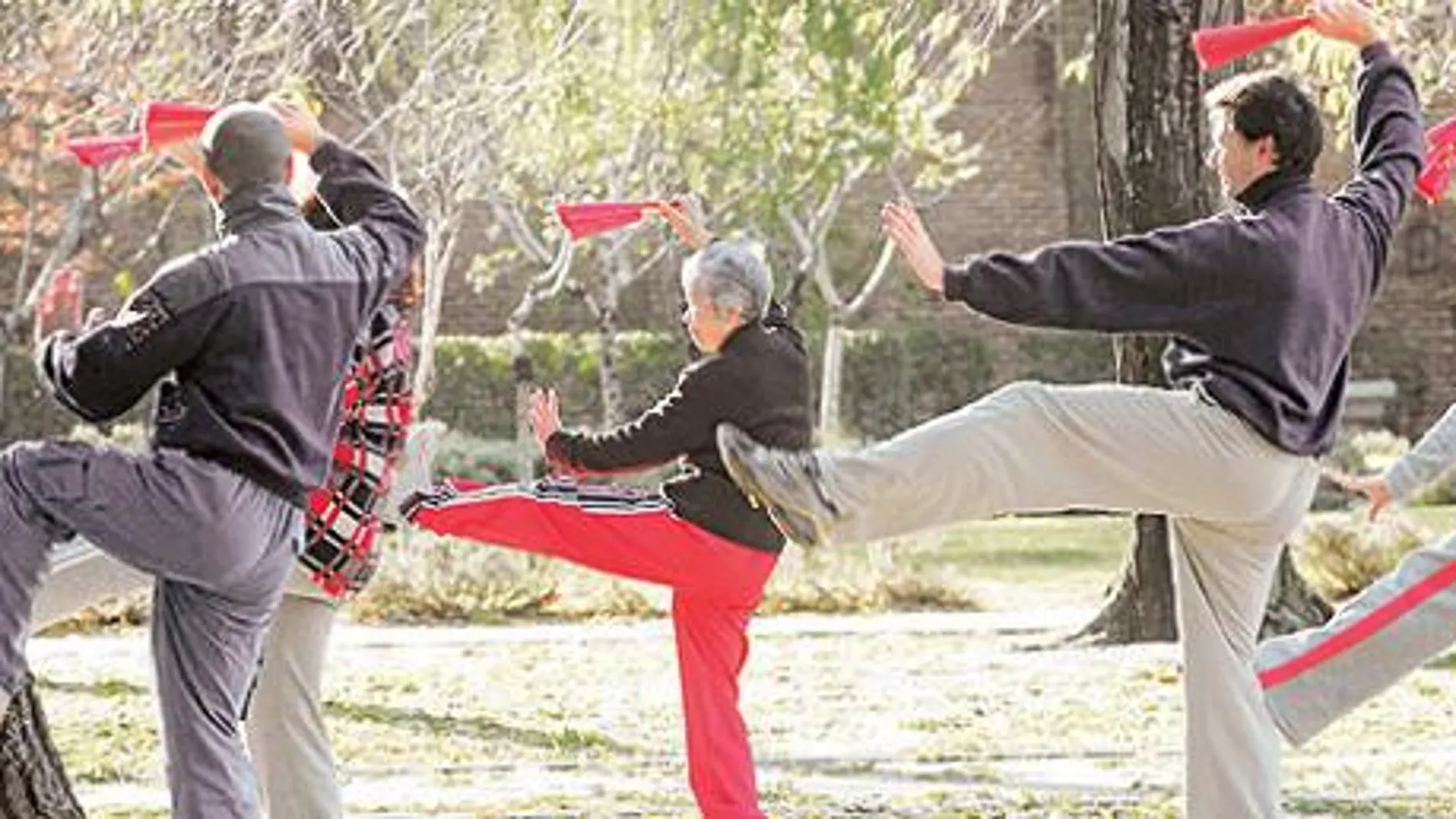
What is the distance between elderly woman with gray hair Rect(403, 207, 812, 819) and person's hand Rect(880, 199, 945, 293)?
1.08 m

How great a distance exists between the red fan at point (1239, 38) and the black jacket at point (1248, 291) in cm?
34

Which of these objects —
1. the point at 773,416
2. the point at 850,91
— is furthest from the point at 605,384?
the point at 773,416

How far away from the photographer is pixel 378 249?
23.8 feet

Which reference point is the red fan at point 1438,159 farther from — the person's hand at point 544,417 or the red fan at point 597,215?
the person's hand at point 544,417

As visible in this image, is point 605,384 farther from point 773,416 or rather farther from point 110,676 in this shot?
point 773,416

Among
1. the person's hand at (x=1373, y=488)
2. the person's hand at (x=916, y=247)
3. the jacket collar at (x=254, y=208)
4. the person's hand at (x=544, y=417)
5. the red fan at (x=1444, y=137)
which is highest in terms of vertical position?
the jacket collar at (x=254, y=208)

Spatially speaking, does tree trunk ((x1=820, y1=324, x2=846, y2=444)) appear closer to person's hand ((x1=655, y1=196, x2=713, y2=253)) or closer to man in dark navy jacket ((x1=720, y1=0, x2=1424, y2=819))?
person's hand ((x1=655, y1=196, x2=713, y2=253))

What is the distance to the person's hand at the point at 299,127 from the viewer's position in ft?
24.8

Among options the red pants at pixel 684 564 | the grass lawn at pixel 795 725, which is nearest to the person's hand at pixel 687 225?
the red pants at pixel 684 564

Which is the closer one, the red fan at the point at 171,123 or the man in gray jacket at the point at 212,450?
the man in gray jacket at the point at 212,450

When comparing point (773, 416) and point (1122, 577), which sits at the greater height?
point (773, 416)

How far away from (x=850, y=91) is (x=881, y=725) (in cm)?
1239

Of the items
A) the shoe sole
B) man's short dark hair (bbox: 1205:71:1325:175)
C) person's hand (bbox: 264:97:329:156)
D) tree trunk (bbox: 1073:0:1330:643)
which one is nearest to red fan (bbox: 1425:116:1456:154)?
man's short dark hair (bbox: 1205:71:1325:175)

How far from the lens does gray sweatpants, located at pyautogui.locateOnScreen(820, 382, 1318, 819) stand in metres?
7.38
